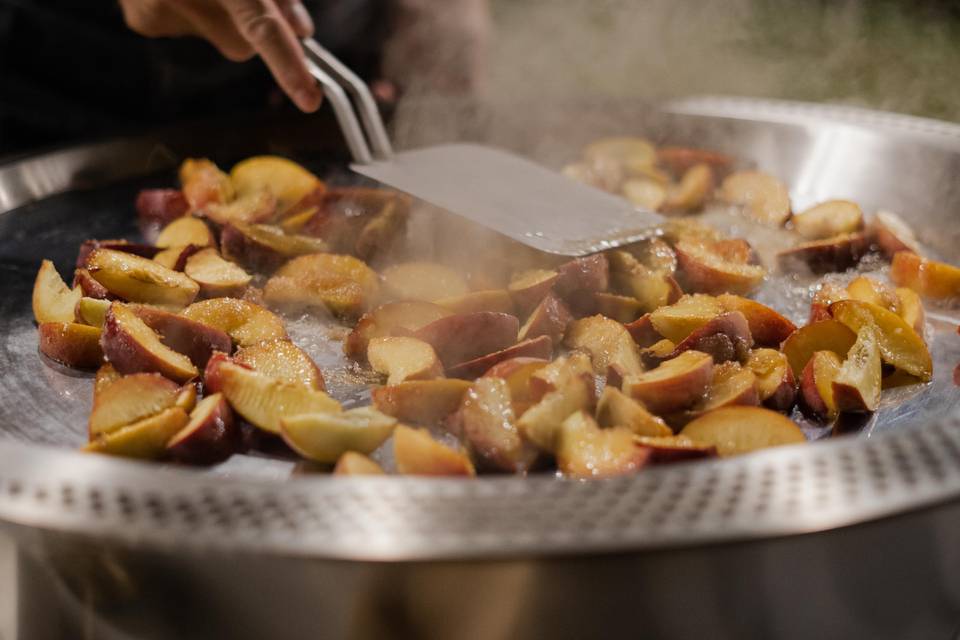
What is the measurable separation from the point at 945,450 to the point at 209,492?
668 mm

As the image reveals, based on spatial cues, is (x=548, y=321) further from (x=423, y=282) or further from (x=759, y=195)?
(x=759, y=195)

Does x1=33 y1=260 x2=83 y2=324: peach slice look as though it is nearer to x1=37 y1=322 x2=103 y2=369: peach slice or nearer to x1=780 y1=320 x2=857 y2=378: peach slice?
x1=37 y1=322 x2=103 y2=369: peach slice

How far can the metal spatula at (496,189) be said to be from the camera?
4.86ft

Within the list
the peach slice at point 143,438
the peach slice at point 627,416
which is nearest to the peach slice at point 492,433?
the peach slice at point 627,416

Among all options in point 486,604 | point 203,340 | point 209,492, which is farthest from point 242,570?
point 203,340

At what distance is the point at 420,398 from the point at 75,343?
0.51 metres

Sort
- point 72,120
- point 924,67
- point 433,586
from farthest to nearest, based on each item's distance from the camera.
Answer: point 924,67 < point 72,120 < point 433,586

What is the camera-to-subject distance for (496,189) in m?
1.61

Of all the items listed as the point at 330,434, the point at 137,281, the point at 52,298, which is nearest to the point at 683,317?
the point at 330,434

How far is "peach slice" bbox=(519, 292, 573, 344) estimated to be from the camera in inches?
51.0

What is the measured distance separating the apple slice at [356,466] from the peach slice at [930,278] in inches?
39.7

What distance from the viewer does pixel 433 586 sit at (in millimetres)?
750

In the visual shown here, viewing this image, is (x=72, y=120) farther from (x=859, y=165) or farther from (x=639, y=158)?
(x=859, y=165)

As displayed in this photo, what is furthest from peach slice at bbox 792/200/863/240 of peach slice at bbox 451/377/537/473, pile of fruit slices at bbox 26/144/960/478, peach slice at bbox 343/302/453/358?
peach slice at bbox 451/377/537/473
